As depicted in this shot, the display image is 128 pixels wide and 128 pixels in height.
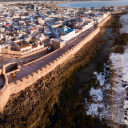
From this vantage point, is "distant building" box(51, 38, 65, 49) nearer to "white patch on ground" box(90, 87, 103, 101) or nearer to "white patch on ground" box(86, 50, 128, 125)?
"white patch on ground" box(86, 50, 128, 125)

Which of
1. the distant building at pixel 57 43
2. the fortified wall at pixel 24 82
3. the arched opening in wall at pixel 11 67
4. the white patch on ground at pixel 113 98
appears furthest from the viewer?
the distant building at pixel 57 43

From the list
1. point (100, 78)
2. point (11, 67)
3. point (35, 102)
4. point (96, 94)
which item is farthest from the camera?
point (100, 78)

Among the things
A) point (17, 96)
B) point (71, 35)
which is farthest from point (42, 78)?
point (71, 35)

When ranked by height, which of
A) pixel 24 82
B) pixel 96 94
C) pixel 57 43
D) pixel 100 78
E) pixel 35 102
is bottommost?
pixel 96 94

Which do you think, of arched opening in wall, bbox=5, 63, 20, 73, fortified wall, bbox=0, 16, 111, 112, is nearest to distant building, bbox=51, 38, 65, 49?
fortified wall, bbox=0, 16, 111, 112

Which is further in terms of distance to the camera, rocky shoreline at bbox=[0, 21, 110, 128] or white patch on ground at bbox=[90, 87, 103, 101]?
white patch on ground at bbox=[90, 87, 103, 101]

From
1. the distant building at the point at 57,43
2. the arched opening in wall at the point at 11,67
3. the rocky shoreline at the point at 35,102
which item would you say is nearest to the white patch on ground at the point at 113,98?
the rocky shoreline at the point at 35,102

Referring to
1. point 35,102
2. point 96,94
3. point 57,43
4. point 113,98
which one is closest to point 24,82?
point 35,102

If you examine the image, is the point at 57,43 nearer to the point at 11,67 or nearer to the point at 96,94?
the point at 11,67

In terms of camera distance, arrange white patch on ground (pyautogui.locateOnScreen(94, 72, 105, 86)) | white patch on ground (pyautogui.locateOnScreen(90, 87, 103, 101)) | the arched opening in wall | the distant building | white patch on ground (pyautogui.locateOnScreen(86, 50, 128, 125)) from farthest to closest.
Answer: the distant building < white patch on ground (pyautogui.locateOnScreen(94, 72, 105, 86)) < the arched opening in wall < white patch on ground (pyautogui.locateOnScreen(90, 87, 103, 101)) < white patch on ground (pyautogui.locateOnScreen(86, 50, 128, 125))

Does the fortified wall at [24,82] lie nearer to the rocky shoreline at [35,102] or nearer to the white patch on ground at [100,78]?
the rocky shoreline at [35,102]

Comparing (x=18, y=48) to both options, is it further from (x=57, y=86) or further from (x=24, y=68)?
(x=57, y=86)
